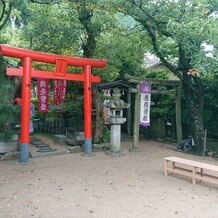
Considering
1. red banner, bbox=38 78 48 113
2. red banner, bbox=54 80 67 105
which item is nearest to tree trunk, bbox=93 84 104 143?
red banner, bbox=54 80 67 105

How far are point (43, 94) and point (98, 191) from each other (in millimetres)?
8766

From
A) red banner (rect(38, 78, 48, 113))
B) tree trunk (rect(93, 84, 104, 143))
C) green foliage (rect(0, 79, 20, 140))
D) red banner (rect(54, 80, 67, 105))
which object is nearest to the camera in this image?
green foliage (rect(0, 79, 20, 140))

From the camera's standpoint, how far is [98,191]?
7727mm

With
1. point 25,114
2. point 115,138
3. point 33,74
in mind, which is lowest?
point 115,138

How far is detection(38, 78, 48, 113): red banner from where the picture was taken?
1527 centimetres

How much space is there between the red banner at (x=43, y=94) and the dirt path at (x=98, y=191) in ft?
15.0

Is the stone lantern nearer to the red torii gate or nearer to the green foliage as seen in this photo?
the red torii gate

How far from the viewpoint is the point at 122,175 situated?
9344mm

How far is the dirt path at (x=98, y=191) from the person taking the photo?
6.42 m

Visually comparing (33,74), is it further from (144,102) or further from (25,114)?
(144,102)

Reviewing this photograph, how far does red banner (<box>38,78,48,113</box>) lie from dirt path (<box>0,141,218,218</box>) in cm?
456

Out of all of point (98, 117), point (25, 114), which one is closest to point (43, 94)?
point (98, 117)

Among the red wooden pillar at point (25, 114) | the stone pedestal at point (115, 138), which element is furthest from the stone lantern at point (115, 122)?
the red wooden pillar at point (25, 114)

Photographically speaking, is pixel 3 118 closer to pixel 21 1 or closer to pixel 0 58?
pixel 0 58
